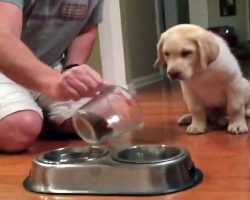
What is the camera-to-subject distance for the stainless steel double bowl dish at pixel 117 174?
986mm

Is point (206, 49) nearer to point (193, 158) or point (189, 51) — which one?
point (189, 51)

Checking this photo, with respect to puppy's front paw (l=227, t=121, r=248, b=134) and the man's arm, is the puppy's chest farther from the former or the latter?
the man's arm

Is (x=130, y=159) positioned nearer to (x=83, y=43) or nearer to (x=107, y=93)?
(x=107, y=93)

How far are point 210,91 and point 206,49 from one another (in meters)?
0.15

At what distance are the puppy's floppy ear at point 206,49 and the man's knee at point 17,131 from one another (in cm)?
48

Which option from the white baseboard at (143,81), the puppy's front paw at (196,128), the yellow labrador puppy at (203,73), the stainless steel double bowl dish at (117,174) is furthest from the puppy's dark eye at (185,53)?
A: the white baseboard at (143,81)

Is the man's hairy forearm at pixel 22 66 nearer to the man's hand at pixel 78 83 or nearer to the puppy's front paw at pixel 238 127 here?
the man's hand at pixel 78 83

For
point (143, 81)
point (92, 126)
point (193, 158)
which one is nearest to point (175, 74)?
point (193, 158)

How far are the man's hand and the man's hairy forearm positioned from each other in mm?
41

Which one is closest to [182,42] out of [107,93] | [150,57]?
[107,93]

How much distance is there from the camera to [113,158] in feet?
3.45

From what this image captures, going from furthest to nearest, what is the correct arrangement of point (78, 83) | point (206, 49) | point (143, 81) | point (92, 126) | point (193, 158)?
1. point (143, 81)
2. point (206, 49)
3. point (193, 158)
4. point (92, 126)
5. point (78, 83)

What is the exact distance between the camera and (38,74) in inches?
40.0

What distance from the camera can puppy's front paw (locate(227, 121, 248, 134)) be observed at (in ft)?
4.55
